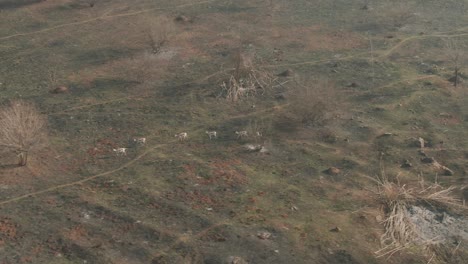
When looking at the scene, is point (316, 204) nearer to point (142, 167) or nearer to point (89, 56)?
point (142, 167)

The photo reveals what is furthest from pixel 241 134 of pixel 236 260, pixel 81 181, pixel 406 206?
pixel 236 260

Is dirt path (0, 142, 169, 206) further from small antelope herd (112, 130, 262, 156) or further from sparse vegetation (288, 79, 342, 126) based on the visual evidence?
sparse vegetation (288, 79, 342, 126)

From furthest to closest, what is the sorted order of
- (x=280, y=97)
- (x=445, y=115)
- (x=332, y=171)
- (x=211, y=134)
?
(x=280, y=97) < (x=445, y=115) < (x=211, y=134) < (x=332, y=171)

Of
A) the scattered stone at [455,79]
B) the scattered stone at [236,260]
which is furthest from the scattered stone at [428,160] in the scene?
the scattered stone at [236,260]

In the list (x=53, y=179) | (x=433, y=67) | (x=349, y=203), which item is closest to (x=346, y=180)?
(x=349, y=203)

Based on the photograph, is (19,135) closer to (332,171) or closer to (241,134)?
(241,134)

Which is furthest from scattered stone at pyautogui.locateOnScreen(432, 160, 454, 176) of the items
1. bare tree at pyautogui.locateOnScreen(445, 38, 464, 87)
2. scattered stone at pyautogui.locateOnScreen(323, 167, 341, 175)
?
bare tree at pyautogui.locateOnScreen(445, 38, 464, 87)

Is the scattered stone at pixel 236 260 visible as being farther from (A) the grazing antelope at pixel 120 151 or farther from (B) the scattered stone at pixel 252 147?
(A) the grazing antelope at pixel 120 151

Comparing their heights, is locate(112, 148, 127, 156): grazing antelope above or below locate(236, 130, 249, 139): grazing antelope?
→ above
